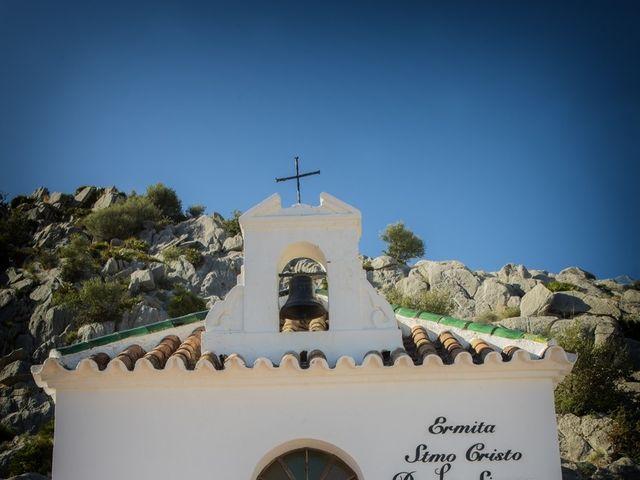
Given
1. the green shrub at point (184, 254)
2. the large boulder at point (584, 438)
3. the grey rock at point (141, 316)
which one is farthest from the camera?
the green shrub at point (184, 254)

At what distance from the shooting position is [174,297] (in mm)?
36688

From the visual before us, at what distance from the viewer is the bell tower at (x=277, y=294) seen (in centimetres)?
1084

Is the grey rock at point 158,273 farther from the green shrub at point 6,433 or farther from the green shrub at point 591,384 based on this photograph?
the green shrub at point 591,384

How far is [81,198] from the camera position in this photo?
56938 millimetres

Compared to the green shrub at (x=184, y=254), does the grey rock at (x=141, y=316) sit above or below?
below

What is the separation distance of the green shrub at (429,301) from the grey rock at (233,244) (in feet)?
36.6

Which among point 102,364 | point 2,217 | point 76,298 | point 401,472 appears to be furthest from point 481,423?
point 2,217

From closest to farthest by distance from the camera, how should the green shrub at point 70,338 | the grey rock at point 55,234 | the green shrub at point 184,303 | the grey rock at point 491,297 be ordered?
1. the green shrub at point 70,338
2. the green shrub at point 184,303
3. the grey rock at point 491,297
4. the grey rock at point 55,234

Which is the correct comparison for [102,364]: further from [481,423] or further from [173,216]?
[173,216]

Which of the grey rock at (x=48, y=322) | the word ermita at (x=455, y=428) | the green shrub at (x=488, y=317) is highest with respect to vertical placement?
the grey rock at (x=48, y=322)

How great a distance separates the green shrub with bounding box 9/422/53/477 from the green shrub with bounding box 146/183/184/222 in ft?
104

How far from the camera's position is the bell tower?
427 inches

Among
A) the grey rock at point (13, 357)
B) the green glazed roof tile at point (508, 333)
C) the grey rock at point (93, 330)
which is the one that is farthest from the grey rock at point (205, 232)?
the green glazed roof tile at point (508, 333)

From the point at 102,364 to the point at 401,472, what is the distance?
14.4ft
